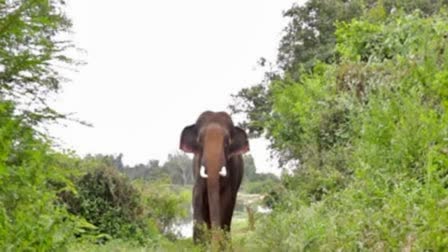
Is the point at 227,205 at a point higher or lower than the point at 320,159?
lower

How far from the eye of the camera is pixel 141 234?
17.6 metres

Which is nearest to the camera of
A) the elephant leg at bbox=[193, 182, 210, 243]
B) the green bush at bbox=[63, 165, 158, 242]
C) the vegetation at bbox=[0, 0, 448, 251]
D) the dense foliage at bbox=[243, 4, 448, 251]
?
the vegetation at bbox=[0, 0, 448, 251]

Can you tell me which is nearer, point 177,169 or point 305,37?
point 305,37

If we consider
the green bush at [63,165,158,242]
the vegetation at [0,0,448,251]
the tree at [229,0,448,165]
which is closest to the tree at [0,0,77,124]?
the vegetation at [0,0,448,251]

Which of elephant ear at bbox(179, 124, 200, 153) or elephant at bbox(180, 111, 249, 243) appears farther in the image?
elephant ear at bbox(179, 124, 200, 153)

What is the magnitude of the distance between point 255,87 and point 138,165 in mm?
15703

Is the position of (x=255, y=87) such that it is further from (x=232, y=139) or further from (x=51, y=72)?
(x=51, y=72)

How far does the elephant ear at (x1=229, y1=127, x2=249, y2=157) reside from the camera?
13.2 m

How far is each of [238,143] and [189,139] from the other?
833 mm

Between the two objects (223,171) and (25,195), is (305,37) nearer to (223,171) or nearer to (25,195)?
(223,171)

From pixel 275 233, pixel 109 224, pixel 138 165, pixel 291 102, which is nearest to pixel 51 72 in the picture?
pixel 275 233

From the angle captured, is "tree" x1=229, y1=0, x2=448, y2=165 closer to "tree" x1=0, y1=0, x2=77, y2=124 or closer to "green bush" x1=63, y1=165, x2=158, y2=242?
"green bush" x1=63, y1=165, x2=158, y2=242

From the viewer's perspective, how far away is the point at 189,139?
1342cm

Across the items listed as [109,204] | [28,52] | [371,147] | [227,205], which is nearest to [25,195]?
[28,52]
